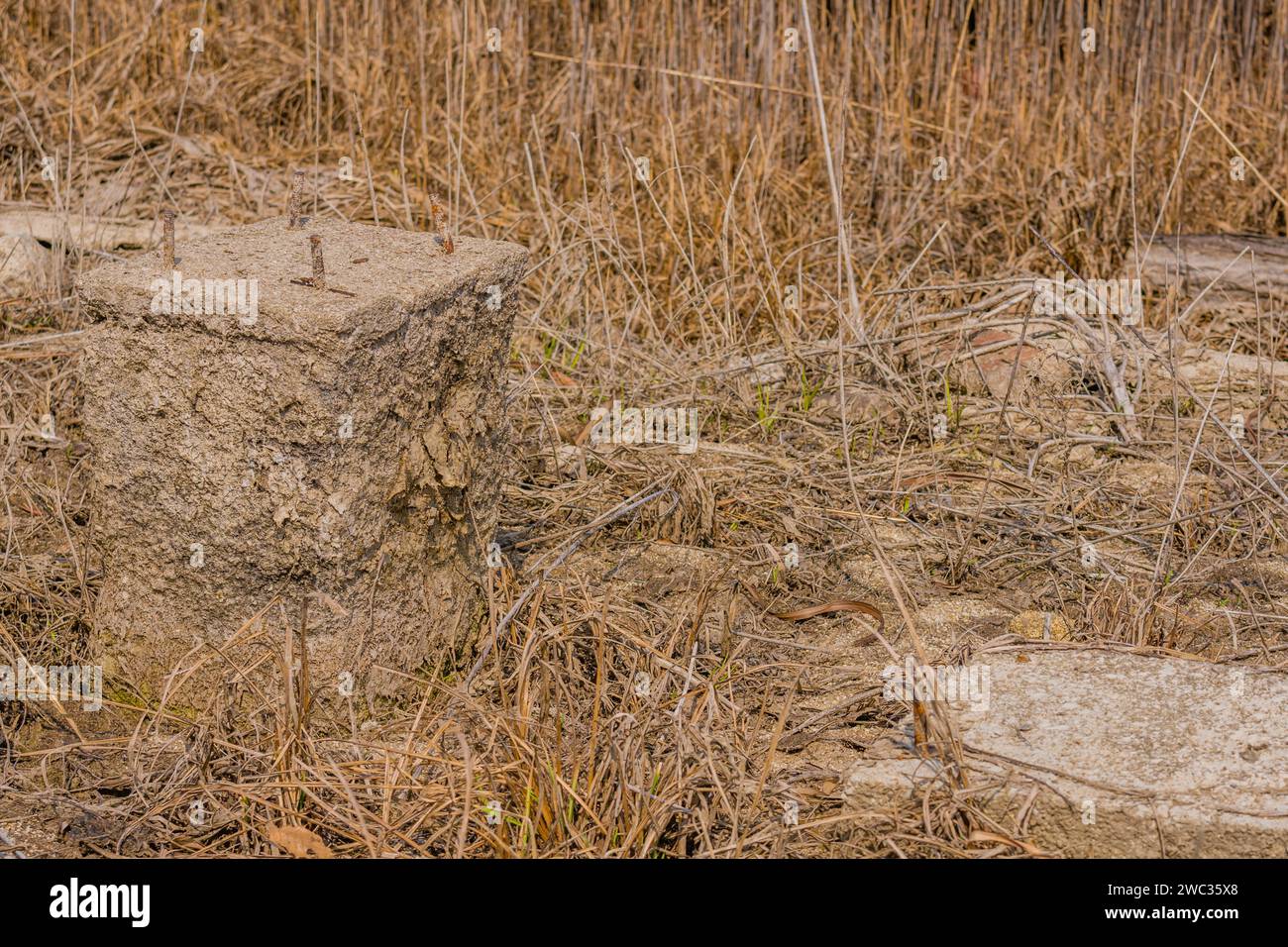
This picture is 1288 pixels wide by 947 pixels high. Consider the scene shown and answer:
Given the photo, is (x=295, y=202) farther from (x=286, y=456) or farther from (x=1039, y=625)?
(x=1039, y=625)

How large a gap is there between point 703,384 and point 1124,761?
5.18 ft

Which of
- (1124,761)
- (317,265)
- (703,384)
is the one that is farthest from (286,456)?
(703,384)

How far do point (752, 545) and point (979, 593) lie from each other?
1.41 ft

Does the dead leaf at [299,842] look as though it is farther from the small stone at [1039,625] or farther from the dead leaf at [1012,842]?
the small stone at [1039,625]

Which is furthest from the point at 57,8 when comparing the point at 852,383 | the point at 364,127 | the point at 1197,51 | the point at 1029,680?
the point at 1029,680

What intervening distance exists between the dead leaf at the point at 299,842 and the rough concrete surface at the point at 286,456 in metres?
0.25

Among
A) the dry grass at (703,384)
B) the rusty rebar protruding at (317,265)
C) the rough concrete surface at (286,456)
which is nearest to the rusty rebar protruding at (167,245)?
the rough concrete surface at (286,456)

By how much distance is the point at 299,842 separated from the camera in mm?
→ 1910

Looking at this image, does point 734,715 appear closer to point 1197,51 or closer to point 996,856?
point 996,856

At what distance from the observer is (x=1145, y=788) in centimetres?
187

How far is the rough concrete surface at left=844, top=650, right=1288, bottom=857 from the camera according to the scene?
183 cm

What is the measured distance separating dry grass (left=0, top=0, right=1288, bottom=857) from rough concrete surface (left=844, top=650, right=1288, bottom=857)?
68 millimetres

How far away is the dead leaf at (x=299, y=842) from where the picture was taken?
6.25 ft

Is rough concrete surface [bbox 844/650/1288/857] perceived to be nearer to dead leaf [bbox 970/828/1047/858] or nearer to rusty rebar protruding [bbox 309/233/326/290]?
dead leaf [bbox 970/828/1047/858]
